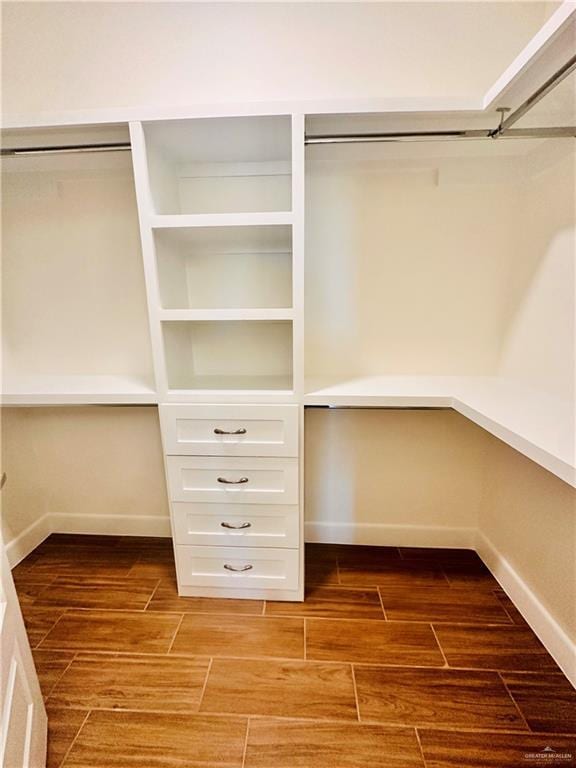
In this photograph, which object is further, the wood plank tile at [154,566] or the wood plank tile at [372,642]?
the wood plank tile at [154,566]

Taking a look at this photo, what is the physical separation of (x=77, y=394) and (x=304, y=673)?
54.4 inches

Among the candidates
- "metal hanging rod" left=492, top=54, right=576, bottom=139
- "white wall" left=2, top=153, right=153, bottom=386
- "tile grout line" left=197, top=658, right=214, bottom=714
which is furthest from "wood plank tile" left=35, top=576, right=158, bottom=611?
"metal hanging rod" left=492, top=54, right=576, bottom=139

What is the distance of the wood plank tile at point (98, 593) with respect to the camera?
5.28ft

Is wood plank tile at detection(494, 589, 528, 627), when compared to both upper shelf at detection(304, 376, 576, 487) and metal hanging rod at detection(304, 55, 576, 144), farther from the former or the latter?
metal hanging rod at detection(304, 55, 576, 144)

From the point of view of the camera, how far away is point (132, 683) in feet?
4.16

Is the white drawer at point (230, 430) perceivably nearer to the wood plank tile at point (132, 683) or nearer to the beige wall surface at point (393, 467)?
the beige wall surface at point (393, 467)

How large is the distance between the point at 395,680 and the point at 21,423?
6.83ft

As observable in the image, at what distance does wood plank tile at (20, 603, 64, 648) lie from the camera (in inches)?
57.3

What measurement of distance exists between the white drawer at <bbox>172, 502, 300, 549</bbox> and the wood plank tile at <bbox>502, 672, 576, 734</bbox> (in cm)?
88

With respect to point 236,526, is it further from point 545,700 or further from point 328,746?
point 545,700

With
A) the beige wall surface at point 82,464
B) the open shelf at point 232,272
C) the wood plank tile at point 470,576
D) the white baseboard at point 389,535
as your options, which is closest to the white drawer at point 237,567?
the white baseboard at point 389,535

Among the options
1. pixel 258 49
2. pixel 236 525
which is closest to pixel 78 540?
pixel 236 525

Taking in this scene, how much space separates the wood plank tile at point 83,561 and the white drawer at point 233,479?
66cm

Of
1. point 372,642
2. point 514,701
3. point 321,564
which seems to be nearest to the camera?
point 514,701
